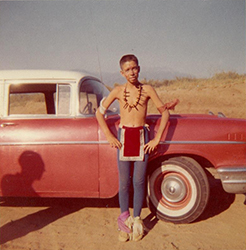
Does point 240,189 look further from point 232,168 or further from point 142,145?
point 142,145

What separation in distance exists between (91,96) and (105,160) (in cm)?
102

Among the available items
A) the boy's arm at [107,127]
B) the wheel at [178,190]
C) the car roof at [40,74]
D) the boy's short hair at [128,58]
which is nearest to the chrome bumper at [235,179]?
the wheel at [178,190]

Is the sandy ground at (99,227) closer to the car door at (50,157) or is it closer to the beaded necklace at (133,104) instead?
the car door at (50,157)

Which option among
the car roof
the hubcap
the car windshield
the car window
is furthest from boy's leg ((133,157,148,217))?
the car roof

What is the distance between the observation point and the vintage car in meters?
2.99

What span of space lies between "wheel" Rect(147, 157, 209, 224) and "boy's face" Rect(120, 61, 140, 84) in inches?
41.3

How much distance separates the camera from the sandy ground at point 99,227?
2727 millimetres

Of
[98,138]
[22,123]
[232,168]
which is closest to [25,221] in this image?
[22,123]

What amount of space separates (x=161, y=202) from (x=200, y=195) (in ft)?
1.54

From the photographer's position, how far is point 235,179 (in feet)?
9.69

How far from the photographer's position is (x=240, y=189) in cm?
295

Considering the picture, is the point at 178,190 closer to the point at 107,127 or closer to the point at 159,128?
the point at 159,128

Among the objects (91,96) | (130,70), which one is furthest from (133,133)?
(91,96)

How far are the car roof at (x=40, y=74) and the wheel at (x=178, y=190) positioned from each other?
61.3 inches
